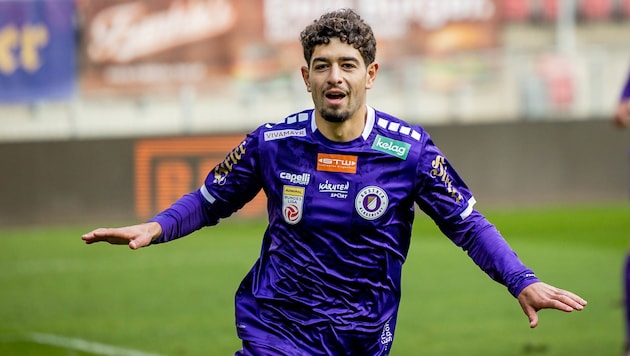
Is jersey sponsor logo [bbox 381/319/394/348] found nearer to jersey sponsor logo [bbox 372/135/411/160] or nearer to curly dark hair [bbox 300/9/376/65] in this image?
jersey sponsor logo [bbox 372/135/411/160]

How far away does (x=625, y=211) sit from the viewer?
65.5 feet

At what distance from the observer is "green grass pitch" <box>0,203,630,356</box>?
9.99m

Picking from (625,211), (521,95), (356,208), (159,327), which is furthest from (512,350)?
(521,95)

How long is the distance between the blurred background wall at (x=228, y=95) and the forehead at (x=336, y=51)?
13761mm

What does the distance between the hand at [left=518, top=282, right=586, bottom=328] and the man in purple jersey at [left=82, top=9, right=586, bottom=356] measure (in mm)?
190

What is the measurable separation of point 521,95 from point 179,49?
22.4ft

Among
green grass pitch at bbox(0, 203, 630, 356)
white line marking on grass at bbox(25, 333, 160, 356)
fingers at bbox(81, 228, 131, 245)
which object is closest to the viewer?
fingers at bbox(81, 228, 131, 245)

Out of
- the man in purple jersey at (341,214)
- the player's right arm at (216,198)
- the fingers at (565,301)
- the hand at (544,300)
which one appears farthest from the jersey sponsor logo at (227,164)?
the fingers at (565,301)

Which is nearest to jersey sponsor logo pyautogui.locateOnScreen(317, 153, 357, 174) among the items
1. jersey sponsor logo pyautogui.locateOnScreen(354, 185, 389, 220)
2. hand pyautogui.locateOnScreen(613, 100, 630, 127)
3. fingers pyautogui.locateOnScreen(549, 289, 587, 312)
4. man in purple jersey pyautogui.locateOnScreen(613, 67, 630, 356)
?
jersey sponsor logo pyautogui.locateOnScreen(354, 185, 389, 220)

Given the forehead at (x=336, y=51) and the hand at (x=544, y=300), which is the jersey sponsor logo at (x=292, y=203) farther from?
the hand at (x=544, y=300)

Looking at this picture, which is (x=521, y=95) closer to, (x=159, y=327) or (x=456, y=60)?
(x=456, y=60)

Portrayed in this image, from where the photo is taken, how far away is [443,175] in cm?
543

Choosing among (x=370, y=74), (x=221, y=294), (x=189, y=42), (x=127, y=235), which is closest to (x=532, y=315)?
(x=370, y=74)

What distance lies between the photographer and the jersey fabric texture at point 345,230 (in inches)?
212
